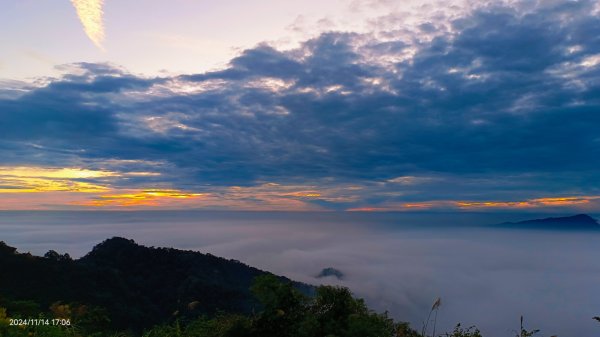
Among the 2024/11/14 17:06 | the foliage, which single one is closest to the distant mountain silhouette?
the foliage

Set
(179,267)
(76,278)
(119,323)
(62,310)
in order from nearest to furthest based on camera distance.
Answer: (62,310)
(119,323)
(76,278)
(179,267)

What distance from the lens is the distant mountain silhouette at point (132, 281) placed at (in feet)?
202

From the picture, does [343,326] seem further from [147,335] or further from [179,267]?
[179,267]

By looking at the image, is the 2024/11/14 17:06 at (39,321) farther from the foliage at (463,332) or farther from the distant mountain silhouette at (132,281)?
the distant mountain silhouette at (132,281)

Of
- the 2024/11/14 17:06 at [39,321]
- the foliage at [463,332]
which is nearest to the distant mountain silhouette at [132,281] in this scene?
the foliage at [463,332]

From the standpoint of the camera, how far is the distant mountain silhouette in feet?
202

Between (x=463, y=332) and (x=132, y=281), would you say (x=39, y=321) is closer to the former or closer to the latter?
(x=463, y=332)

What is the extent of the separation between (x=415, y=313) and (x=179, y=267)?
132 meters

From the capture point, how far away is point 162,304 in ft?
262

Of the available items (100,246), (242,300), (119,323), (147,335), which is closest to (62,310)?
(147,335)

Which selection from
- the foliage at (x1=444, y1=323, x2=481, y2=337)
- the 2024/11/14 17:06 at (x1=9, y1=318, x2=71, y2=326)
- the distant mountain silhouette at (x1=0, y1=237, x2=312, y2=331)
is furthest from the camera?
the distant mountain silhouette at (x1=0, y1=237, x2=312, y2=331)

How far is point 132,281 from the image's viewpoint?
89062 mm

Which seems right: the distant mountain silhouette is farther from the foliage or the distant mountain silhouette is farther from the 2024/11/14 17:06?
the 2024/11/14 17:06

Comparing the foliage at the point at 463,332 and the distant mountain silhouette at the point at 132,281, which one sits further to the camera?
the distant mountain silhouette at the point at 132,281
